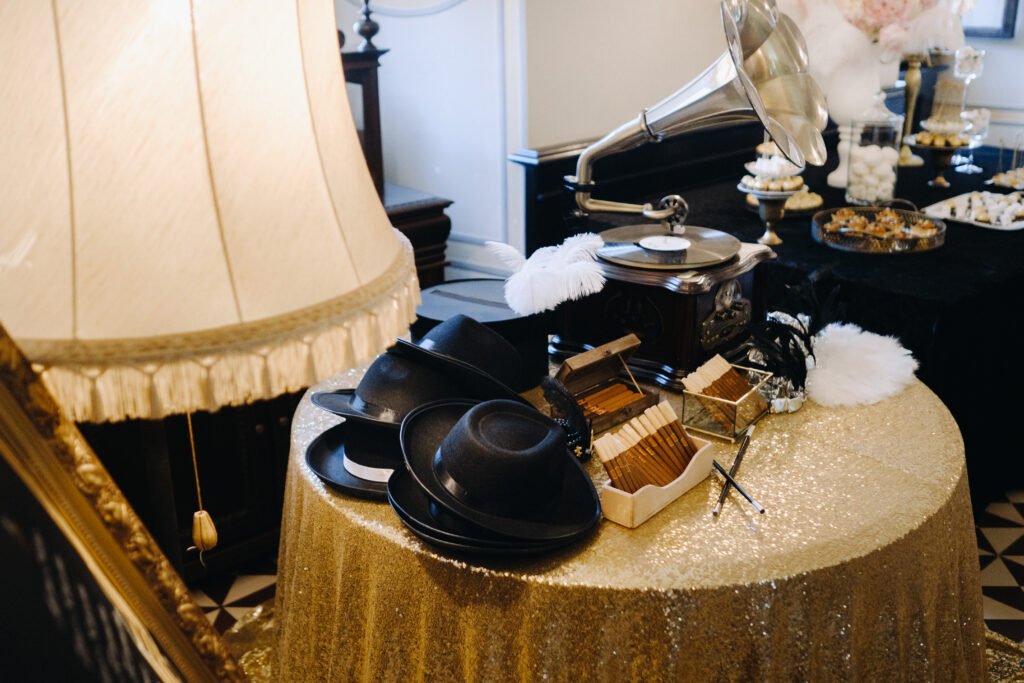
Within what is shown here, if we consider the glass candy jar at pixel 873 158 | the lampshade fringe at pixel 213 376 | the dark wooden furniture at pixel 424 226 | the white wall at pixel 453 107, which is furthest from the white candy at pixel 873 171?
the lampshade fringe at pixel 213 376

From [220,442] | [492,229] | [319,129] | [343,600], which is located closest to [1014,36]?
[492,229]

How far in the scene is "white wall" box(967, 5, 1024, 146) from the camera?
5410mm

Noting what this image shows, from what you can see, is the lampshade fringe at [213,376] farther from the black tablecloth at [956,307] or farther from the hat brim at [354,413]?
the black tablecloth at [956,307]

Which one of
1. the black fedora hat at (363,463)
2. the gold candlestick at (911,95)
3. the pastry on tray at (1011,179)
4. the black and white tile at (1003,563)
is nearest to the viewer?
the black fedora hat at (363,463)

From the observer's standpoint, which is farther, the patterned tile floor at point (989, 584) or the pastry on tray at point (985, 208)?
the pastry on tray at point (985, 208)

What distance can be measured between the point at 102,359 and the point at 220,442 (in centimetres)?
223

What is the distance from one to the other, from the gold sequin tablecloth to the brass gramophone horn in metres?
0.80

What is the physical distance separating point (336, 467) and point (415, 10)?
253cm

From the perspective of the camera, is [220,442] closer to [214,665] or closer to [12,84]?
[214,665]

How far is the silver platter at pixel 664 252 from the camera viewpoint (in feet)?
6.14

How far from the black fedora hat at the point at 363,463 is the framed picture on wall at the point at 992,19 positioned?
16.8 feet

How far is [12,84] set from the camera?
1.79 ft

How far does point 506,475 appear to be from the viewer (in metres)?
1.31

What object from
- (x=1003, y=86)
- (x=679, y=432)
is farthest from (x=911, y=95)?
(x=679, y=432)
